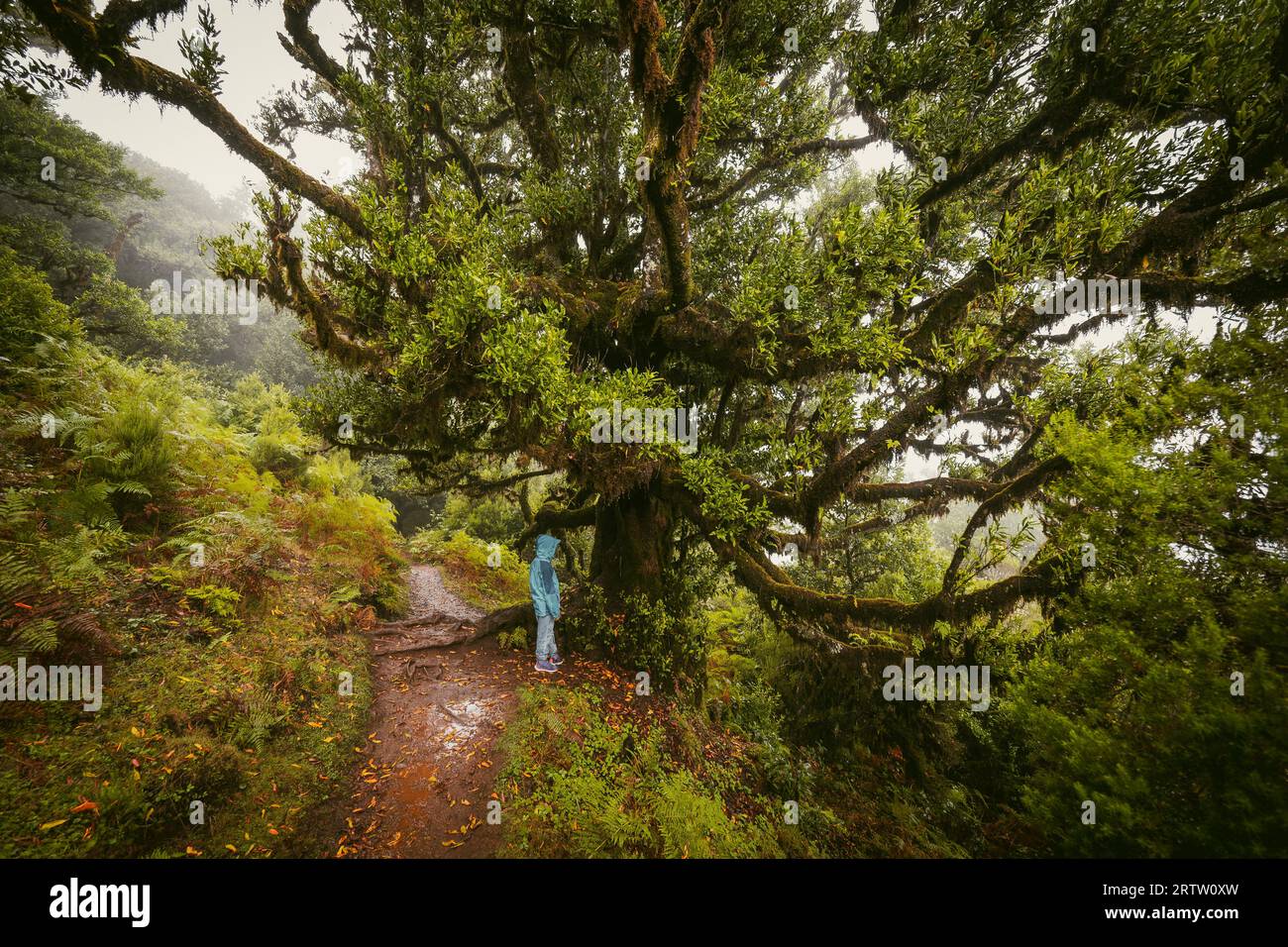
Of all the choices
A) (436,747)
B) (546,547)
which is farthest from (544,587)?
(436,747)

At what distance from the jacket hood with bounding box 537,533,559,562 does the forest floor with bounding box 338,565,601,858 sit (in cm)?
229

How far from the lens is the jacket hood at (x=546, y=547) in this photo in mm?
8492

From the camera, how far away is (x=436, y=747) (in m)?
6.16

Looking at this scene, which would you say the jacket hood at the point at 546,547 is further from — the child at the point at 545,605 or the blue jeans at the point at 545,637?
the blue jeans at the point at 545,637

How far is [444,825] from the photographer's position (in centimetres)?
488

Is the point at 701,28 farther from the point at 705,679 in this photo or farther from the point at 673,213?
the point at 705,679

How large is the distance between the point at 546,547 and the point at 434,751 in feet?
12.3

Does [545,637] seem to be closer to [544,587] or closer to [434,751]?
[544,587]

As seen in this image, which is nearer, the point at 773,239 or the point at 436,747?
the point at 436,747

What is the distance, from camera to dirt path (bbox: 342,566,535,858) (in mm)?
4734

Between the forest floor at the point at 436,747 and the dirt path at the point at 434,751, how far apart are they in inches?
0.5

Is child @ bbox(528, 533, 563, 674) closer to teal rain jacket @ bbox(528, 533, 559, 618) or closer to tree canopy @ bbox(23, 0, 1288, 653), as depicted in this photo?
teal rain jacket @ bbox(528, 533, 559, 618)

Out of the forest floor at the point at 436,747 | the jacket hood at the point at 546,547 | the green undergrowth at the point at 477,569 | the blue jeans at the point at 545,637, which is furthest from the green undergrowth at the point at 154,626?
the green undergrowth at the point at 477,569

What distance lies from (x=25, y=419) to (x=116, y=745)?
20.4ft
